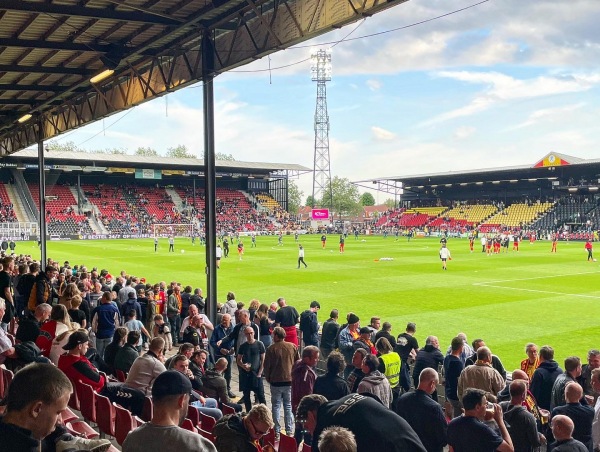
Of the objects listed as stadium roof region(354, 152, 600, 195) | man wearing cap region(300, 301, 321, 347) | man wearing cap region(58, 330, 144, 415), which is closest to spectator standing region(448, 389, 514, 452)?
man wearing cap region(58, 330, 144, 415)

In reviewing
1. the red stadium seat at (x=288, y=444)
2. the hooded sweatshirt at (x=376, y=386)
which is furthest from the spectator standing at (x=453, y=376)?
the red stadium seat at (x=288, y=444)

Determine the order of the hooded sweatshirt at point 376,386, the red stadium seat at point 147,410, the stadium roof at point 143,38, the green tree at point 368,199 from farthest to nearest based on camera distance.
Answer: the green tree at point 368,199 → the stadium roof at point 143,38 → the hooded sweatshirt at point 376,386 → the red stadium seat at point 147,410

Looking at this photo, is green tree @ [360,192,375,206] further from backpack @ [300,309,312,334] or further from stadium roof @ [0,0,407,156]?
backpack @ [300,309,312,334]

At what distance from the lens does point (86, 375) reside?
6711 millimetres

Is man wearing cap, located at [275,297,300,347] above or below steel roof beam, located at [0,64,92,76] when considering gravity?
below

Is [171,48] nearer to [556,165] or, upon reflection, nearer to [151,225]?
[556,165]

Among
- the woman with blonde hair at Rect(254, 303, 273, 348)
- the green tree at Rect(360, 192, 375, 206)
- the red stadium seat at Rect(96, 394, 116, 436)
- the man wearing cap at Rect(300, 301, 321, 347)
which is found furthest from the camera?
the green tree at Rect(360, 192, 375, 206)

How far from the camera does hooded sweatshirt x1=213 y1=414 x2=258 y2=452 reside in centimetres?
420

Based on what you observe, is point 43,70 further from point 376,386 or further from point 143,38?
point 376,386

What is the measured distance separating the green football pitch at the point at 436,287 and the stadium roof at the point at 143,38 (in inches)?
330

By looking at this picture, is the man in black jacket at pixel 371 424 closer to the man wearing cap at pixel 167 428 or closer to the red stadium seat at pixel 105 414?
the man wearing cap at pixel 167 428

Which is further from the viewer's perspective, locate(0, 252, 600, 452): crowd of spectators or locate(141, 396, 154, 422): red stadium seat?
locate(141, 396, 154, 422): red stadium seat

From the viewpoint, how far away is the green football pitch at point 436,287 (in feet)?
53.2

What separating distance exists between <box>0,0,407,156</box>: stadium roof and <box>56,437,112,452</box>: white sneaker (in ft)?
25.9
